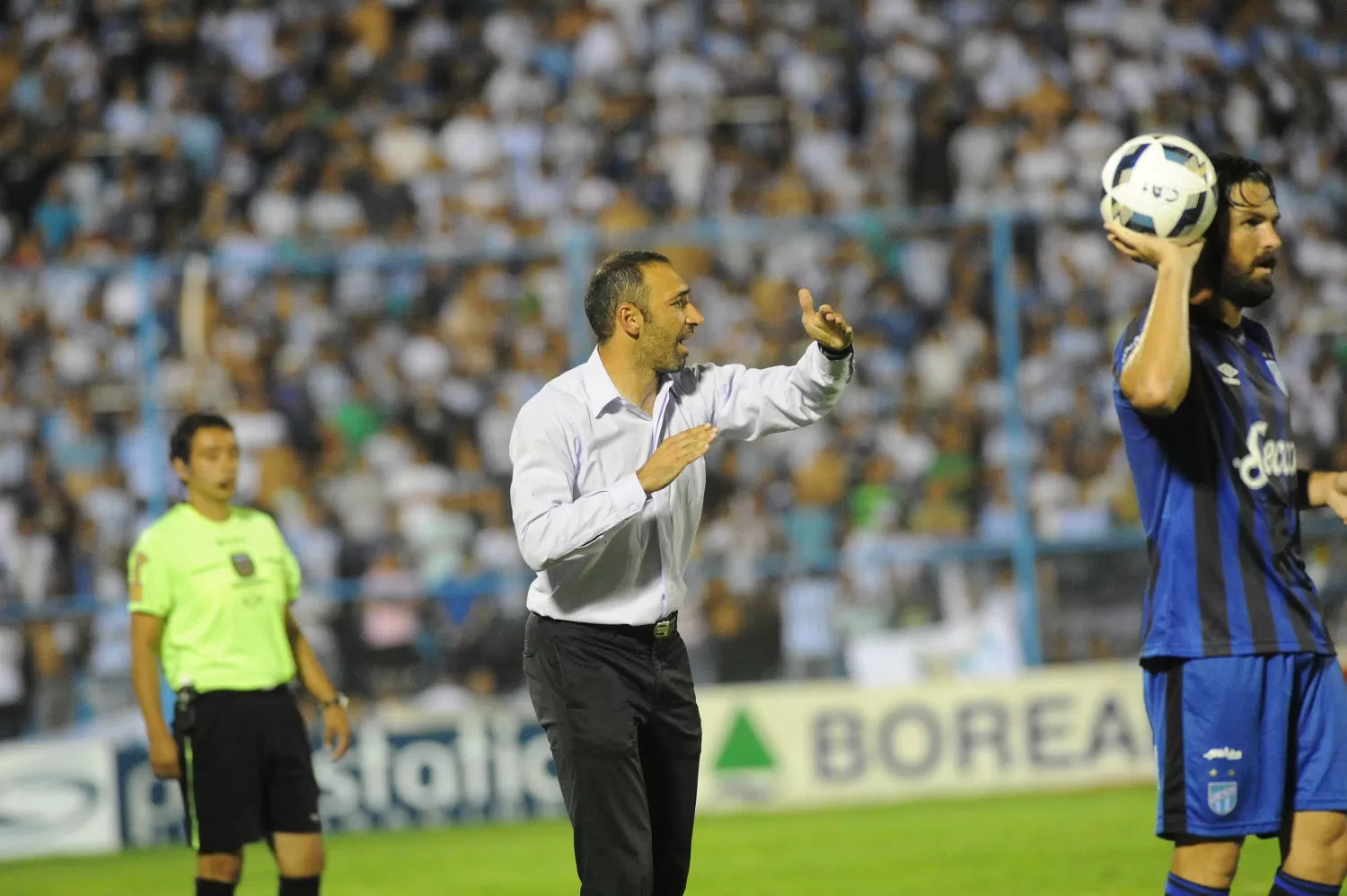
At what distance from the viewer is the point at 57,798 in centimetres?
1235

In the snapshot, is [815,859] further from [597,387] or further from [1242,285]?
[1242,285]

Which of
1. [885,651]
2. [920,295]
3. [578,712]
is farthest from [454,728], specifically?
[578,712]

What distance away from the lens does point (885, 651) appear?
506 inches

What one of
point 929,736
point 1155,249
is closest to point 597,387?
point 1155,249

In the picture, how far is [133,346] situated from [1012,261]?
6.73 meters

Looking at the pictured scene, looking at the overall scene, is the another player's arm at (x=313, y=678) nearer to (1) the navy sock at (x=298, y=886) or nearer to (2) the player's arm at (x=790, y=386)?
(1) the navy sock at (x=298, y=886)

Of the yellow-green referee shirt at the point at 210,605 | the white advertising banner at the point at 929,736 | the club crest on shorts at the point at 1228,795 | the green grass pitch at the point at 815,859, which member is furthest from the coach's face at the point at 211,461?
the white advertising banner at the point at 929,736

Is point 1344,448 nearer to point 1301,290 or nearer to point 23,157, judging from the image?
point 1301,290

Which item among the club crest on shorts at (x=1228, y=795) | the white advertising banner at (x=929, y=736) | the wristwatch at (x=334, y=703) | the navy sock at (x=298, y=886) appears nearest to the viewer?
the club crest on shorts at (x=1228, y=795)

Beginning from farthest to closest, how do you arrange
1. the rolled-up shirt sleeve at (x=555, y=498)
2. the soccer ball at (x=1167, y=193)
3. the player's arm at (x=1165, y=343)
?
the rolled-up shirt sleeve at (x=555, y=498) → the soccer ball at (x=1167, y=193) → the player's arm at (x=1165, y=343)

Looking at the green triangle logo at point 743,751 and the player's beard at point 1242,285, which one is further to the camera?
the green triangle logo at point 743,751

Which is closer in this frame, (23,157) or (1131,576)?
(1131,576)

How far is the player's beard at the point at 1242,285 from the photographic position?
4652 mm

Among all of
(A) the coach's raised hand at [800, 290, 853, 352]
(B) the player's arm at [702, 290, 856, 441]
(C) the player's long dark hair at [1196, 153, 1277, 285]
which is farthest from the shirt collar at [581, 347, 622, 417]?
(C) the player's long dark hair at [1196, 153, 1277, 285]
